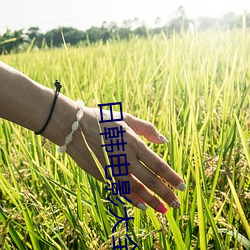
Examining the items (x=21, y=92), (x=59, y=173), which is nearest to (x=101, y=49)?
(x=59, y=173)

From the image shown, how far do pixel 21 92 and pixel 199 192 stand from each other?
1.31 feet

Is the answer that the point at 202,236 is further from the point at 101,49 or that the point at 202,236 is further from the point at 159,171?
the point at 101,49

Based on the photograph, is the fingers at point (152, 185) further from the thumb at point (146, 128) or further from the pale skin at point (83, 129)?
the thumb at point (146, 128)

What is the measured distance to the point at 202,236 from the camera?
659mm

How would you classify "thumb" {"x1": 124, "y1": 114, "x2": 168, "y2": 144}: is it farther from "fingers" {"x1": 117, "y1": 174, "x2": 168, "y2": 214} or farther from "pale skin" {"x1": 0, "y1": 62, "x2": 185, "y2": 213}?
"fingers" {"x1": 117, "y1": 174, "x2": 168, "y2": 214}

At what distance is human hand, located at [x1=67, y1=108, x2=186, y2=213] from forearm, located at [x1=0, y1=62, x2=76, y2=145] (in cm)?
3

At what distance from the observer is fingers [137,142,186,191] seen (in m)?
0.74

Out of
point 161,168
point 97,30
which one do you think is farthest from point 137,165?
point 97,30

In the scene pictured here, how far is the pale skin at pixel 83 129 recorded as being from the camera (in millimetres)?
753

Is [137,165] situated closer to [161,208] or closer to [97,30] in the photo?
[161,208]

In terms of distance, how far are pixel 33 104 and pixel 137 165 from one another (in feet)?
0.80

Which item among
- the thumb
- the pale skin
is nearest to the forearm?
the pale skin

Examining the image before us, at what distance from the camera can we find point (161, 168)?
2.43ft

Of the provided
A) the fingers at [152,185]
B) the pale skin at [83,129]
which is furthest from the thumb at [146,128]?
the fingers at [152,185]
